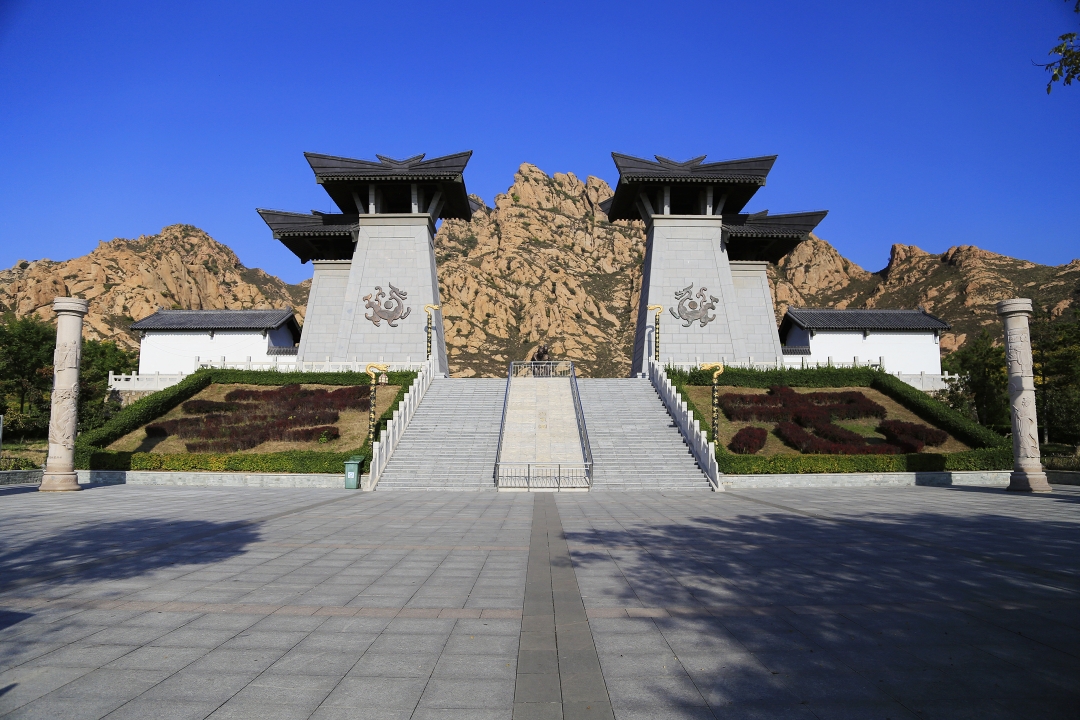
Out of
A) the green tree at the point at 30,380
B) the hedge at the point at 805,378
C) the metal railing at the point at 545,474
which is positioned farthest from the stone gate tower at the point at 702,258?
the green tree at the point at 30,380

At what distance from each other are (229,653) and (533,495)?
13077mm

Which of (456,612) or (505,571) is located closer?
(456,612)

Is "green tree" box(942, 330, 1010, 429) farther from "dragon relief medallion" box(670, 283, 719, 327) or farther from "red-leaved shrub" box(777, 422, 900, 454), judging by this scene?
"red-leaved shrub" box(777, 422, 900, 454)

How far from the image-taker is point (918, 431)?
22.2 metres

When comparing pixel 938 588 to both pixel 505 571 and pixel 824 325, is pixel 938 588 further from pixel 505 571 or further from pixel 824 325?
pixel 824 325

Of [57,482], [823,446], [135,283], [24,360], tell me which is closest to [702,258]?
[823,446]

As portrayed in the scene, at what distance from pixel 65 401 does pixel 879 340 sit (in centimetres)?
4199

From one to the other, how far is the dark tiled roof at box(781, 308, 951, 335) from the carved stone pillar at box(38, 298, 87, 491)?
38.0 m

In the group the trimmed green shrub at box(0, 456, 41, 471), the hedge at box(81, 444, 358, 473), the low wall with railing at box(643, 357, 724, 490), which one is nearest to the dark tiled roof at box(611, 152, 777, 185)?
the low wall with railing at box(643, 357, 724, 490)

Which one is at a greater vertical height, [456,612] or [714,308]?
[714,308]

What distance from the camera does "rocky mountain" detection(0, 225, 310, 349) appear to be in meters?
64.2

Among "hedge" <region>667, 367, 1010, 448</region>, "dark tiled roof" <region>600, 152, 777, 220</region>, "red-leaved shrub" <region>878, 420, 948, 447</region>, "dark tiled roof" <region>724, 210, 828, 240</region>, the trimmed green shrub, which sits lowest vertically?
the trimmed green shrub

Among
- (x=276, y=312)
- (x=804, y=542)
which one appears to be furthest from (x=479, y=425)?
(x=276, y=312)

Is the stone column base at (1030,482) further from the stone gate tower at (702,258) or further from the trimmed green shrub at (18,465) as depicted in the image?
the trimmed green shrub at (18,465)
